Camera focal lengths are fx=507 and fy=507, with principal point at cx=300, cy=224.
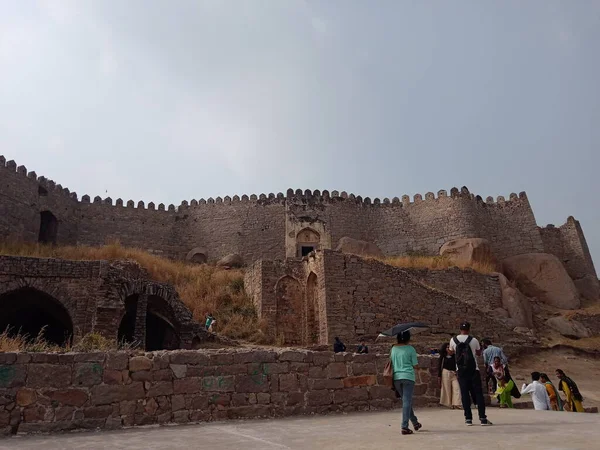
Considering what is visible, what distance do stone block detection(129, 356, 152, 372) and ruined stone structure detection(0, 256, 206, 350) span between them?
26.7 ft

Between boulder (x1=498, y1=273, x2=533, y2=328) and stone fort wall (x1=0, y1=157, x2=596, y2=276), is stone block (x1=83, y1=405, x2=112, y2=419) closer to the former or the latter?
boulder (x1=498, y1=273, x2=533, y2=328)

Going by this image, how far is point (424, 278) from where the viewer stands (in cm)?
2236

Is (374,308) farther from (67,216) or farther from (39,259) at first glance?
(67,216)

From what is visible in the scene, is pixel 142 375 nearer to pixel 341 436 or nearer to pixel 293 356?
pixel 293 356

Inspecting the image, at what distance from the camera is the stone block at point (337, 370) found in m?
7.91

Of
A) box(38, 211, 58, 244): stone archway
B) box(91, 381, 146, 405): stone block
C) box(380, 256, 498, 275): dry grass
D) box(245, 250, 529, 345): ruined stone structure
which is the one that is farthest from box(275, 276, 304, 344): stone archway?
box(38, 211, 58, 244): stone archway

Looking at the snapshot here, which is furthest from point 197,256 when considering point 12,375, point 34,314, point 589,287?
point 12,375

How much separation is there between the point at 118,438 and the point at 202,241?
26000 mm

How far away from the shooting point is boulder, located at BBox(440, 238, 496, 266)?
86.2 feet

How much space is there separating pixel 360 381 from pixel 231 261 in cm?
2195

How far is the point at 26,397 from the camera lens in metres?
6.21

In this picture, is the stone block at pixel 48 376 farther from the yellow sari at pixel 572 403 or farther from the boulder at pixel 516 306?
the boulder at pixel 516 306

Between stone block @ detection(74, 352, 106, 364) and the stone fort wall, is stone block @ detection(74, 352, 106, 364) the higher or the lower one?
the lower one

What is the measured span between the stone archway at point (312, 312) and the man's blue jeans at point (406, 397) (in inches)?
476
